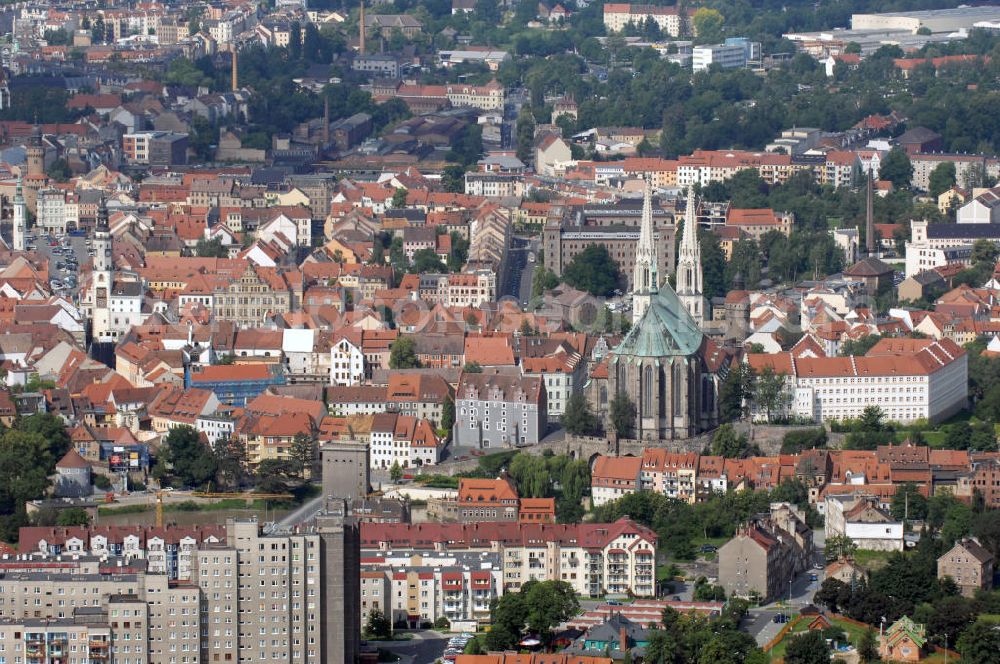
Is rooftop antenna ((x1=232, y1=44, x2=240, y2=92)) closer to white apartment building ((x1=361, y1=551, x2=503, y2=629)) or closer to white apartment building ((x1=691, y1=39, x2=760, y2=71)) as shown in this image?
white apartment building ((x1=691, y1=39, x2=760, y2=71))

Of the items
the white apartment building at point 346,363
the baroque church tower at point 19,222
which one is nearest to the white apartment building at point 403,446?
the white apartment building at point 346,363

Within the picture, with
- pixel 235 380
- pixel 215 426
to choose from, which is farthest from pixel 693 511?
pixel 235 380

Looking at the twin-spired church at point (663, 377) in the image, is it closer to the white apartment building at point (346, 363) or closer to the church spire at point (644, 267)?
the church spire at point (644, 267)

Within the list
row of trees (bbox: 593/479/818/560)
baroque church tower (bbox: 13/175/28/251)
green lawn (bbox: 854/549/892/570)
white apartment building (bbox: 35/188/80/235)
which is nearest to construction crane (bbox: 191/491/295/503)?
row of trees (bbox: 593/479/818/560)

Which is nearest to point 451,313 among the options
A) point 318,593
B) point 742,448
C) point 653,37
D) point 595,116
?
point 742,448

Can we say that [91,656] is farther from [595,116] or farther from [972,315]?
[595,116]
